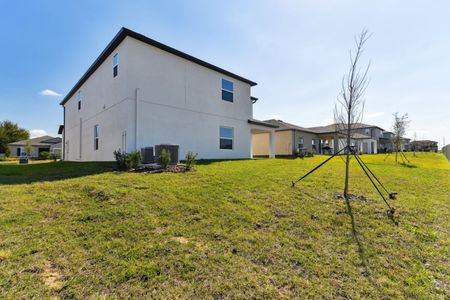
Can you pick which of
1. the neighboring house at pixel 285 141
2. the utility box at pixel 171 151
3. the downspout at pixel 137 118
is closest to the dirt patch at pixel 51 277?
Result: the utility box at pixel 171 151

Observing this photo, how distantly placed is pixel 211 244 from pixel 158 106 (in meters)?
8.96

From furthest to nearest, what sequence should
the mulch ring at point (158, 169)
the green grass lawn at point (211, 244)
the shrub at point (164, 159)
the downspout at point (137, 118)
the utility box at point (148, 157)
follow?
the downspout at point (137, 118) → the utility box at point (148, 157) → the shrub at point (164, 159) → the mulch ring at point (158, 169) → the green grass lawn at point (211, 244)

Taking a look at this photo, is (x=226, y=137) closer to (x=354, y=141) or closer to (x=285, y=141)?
(x=285, y=141)

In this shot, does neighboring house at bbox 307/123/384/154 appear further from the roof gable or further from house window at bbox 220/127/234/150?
the roof gable

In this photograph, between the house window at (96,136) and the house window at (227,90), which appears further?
the house window at (227,90)

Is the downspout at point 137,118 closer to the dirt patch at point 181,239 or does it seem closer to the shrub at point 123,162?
the shrub at point 123,162

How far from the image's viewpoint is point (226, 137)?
1451 centimetres

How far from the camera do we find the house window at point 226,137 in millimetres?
14196

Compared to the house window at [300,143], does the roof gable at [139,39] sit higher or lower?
higher

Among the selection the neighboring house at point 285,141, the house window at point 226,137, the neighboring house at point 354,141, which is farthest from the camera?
the neighboring house at point 354,141

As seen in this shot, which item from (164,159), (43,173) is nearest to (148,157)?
(164,159)

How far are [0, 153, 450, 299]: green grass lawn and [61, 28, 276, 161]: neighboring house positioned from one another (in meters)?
5.56

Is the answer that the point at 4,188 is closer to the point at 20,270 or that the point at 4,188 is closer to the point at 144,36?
the point at 20,270

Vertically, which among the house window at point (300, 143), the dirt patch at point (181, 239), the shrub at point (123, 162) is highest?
the house window at point (300, 143)
